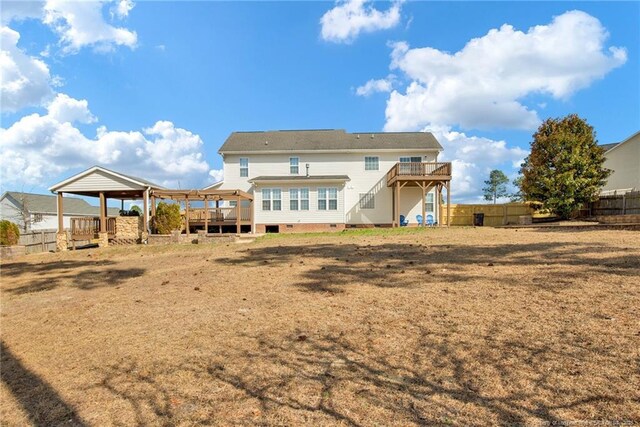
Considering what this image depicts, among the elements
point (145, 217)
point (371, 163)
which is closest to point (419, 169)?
point (371, 163)

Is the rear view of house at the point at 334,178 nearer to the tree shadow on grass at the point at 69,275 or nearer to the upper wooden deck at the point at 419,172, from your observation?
the upper wooden deck at the point at 419,172

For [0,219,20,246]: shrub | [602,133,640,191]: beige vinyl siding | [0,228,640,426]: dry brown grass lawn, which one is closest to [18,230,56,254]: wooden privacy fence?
[0,219,20,246]: shrub

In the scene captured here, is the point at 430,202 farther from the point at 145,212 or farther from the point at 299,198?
the point at 145,212

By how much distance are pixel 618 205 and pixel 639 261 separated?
16192 mm

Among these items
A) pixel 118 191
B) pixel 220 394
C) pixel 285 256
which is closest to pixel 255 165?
pixel 118 191

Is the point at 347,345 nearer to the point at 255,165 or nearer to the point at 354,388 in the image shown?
the point at 354,388

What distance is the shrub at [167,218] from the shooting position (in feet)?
58.4

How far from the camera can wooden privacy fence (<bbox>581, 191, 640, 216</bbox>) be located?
18.4 meters

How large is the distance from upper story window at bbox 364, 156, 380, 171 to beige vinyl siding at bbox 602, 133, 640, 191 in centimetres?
1484

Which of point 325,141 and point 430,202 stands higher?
point 325,141

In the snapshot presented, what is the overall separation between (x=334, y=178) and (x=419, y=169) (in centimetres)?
572

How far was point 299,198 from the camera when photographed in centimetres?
2416

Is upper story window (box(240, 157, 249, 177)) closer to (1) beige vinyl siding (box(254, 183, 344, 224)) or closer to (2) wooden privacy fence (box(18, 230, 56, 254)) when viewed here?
(1) beige vinyl siding (box(254, 183, 344, 224))

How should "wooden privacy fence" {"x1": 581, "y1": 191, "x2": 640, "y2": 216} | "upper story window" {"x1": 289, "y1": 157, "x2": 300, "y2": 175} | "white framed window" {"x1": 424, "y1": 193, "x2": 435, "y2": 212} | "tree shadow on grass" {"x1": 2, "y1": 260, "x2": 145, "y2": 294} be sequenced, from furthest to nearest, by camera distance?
"upper story window" {"x1": 289, "y1": 157, "x2": 300, "y2": 175}, "white framed window" {"x1": 424, "y1": 193, "x2": 435, "y2": 212}, "wooden privacy fence" {"x1": 581, "y1": 191, "x2": 640, "y2": 216}, "tree shadow on grass" {"x1": 2, "y1": 260, "x2": 145, "y2": 294}
